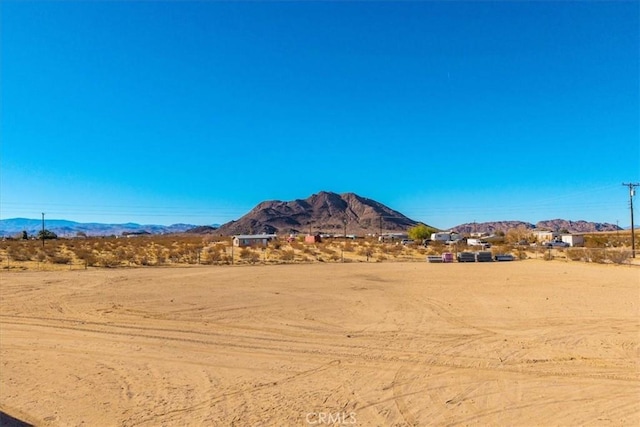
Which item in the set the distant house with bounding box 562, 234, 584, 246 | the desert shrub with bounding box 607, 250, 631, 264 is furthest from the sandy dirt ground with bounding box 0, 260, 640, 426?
the distant house with bounding box 562, 234, 584, 246

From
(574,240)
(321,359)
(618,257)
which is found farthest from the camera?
(574,240)

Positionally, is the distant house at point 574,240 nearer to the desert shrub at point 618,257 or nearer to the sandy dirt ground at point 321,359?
the desert shrub at point 618,257

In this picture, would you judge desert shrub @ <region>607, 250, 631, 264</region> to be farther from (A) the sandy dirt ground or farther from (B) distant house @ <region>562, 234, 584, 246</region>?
(B) distant house @ <region>562, 234, 584, 246</region>

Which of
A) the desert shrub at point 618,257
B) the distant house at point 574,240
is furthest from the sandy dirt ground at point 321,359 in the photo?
the distant house at point 574,240

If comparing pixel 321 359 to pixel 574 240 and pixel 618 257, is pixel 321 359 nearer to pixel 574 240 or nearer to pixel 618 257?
pixel 618 257

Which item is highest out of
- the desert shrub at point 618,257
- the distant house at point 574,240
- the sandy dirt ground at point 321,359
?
the distant house at point 574,240

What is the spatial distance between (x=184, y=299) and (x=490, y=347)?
11.5 meters

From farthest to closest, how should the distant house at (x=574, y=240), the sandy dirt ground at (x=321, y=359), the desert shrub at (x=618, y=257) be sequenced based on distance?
the distant house at (x=574, y=240), the desert shrub at (x=618, y=257), the sandy dirt ground at (x=321, y=359)

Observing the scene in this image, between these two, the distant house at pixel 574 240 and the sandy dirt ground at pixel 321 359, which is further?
the distant house at pixel 574 240

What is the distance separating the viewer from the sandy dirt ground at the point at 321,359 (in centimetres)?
638

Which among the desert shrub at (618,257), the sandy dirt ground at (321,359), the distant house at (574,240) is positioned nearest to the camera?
the sandy dirt ground at (321,359)

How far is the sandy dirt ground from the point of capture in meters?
6.38

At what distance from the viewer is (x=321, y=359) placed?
8781mm

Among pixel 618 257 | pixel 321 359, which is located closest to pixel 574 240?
pixel 618 257
